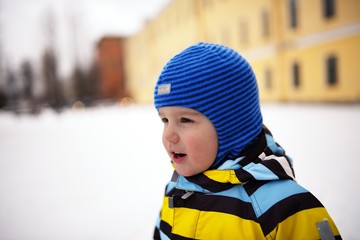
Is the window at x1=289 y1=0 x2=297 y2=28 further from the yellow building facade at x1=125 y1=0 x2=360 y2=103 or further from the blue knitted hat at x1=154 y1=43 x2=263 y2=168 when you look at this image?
the blue knitted hat at x1=154 y1=43 x2=263 y2=168

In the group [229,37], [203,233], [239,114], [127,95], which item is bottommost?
[127,95]

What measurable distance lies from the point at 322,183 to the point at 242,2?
→ 1785cm

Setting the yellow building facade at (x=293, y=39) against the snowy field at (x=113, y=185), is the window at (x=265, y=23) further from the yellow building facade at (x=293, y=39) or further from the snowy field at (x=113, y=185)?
the snowy field at (x=113, y=185)

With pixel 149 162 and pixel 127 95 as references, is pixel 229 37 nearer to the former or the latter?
pixel 149 162

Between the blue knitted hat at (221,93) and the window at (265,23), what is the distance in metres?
17.8

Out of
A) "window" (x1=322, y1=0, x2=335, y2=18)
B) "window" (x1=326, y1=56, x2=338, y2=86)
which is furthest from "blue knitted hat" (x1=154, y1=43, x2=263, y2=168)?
"window" (x1=322, y1=0, x2=335, y2=18)

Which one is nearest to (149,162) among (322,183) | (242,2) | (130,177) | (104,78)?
(130,177)

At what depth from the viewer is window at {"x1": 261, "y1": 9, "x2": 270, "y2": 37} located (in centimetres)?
1680

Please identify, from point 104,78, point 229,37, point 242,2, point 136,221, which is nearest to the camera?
point 136,221

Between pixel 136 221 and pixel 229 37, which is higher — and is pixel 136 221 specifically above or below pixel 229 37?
below

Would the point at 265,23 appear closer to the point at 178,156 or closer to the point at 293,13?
the point at 293,13

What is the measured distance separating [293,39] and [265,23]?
7.78ft

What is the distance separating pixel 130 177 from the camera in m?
4.15

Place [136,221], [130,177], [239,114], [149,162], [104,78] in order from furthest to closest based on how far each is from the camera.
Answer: [104,78], [149,162], [130,177], [136,221], [239,114]
